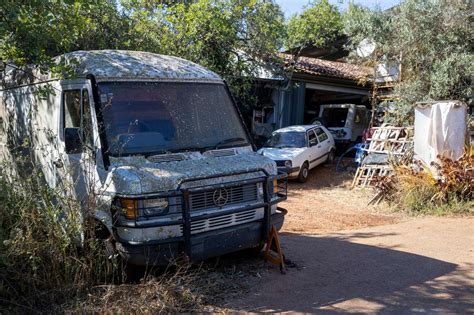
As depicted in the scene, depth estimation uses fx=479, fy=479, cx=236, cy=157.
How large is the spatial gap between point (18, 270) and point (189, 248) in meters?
1.62

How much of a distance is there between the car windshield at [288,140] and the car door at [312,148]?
25 cm

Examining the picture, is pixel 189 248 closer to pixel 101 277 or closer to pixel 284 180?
pixel 101 277

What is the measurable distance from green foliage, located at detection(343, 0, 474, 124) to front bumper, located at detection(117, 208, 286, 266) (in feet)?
34.6

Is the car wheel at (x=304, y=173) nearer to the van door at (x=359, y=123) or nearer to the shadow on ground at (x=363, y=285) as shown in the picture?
the van door at (x=359, y=123)

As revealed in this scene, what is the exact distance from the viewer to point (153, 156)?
5.09 meters

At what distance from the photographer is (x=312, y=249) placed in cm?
696

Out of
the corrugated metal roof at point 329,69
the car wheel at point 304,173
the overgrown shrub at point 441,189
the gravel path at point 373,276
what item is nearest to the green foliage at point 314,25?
the corrugated metal roof at point 329,69

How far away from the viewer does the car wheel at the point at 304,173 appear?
14.4 m

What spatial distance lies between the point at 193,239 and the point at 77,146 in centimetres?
165

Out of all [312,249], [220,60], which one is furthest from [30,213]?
[220,60]

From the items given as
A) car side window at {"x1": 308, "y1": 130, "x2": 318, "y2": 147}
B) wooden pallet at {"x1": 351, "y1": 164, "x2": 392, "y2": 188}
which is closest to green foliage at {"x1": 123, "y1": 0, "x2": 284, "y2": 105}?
car side window at {"x1": 308, "y1": 130, "x2": 318, "y2": 147}

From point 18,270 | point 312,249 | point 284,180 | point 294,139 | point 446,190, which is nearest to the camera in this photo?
point 18,270

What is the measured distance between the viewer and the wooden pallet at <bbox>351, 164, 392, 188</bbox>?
12797 mm

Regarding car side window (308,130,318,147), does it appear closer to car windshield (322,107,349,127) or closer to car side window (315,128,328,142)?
car side window (315,128,328,142)
